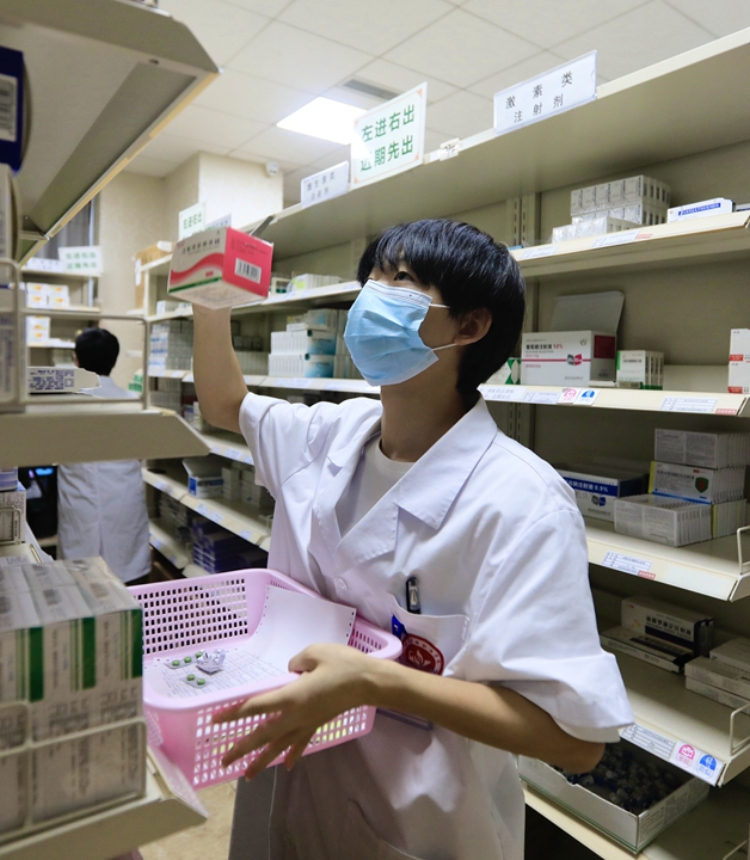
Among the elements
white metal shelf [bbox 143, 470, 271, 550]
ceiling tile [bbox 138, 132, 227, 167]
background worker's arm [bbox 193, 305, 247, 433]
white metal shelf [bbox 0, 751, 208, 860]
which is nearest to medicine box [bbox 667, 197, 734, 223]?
background worker's arm [bbox 193, 305, 247, 433]

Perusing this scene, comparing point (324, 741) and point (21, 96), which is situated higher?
point (21, 96)

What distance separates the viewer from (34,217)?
1.28 meters

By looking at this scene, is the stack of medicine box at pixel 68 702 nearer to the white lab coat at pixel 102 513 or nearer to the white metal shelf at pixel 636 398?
the white metal shelf at pixel 636 398

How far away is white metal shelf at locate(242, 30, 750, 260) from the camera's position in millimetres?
1549

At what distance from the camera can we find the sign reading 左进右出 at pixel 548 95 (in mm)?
1688

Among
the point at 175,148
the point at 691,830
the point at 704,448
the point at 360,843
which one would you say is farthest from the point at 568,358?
the point at 175,148

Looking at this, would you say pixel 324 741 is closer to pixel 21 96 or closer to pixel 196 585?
pixel 196 585

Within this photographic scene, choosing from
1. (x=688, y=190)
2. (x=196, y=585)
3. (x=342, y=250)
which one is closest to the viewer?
(x=196, y=585)

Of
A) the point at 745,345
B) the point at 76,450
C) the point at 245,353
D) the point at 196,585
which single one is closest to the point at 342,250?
the point at 245,353

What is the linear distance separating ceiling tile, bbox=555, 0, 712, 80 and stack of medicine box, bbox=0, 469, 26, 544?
348 centimetres

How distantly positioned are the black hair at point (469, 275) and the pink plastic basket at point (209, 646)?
0.57 meters

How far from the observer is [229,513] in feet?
11.9

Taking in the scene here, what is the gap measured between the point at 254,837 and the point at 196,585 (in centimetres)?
57

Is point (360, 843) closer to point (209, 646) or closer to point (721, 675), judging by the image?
point (209, 646)
